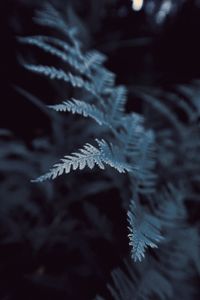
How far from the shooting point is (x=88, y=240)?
1.36m

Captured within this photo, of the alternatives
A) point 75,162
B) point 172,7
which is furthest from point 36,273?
point 172,7

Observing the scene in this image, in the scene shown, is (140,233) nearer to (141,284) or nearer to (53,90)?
(141,284)

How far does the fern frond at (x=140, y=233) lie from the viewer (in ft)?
2.11

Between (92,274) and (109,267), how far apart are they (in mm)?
55

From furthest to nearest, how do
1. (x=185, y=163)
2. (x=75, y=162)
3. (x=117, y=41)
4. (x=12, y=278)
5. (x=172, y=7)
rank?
(x=172, y=7) → (x=117, y=41) → (x=185, y=163) → (x=12, y=278) → (x=75, y=162)

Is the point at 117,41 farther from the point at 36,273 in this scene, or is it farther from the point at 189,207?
the point at 36,273

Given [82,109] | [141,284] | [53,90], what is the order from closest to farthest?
[82,109], [141,284], [53,90]

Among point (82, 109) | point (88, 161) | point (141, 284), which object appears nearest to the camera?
point (88, 161)

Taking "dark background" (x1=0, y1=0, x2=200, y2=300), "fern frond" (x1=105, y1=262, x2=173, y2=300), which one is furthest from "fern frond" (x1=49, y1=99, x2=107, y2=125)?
"dark background" (x1=0, y1=0, x2=200, y2=300)

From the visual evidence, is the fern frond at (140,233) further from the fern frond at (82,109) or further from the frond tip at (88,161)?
the fern frond at (82,109)

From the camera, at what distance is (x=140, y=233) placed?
0.72 metres

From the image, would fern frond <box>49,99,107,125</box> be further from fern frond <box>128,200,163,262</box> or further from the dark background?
the dark background

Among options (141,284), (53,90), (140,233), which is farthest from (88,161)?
(53,90)

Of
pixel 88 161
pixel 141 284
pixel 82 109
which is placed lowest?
pixel 141 284
